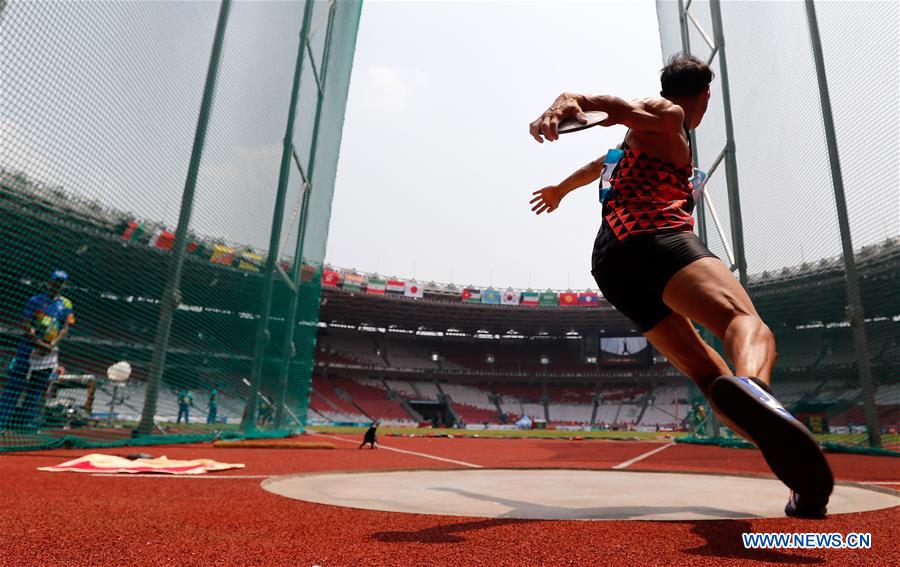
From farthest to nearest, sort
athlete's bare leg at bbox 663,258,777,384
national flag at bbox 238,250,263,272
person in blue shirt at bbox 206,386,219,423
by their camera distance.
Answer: person in blue shirt at bbox 206,386,219,423 → national flag at bbox 238,250,263,272 → athlete's bare leg at bbox 663,258,777,384

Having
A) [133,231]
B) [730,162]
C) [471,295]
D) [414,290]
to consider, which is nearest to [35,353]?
[133,231]

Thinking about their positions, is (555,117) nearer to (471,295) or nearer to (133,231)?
(133,231)

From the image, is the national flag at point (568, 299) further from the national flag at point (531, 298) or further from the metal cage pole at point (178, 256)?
the metal cage pole at point (178, 256)

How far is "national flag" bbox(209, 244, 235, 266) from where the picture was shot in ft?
22.5

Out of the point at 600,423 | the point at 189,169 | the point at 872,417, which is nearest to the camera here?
the point at 189,169

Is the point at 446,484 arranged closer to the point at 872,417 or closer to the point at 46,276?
the point at 46,276

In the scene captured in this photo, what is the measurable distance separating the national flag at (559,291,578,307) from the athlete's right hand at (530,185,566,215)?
34014 millimetres

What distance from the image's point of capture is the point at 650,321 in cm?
197

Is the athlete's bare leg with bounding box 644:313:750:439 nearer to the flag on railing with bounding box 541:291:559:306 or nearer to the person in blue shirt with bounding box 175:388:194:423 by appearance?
the person in blue shirt with bounding box 175:388:194:423

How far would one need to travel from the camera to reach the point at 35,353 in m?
5.63

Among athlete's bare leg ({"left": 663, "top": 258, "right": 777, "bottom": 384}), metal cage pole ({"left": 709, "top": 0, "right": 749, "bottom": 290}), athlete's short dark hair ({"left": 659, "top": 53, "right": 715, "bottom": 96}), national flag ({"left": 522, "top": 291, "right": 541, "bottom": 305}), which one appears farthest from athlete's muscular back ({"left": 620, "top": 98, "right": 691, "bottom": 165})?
national flag ({"left": 522, "top": 291, "right": 541, "bottom": 305})

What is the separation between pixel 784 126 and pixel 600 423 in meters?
29.2

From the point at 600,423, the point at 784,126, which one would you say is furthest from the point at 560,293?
the point at 784,126

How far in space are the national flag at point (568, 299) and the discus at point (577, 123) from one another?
35088 mm
